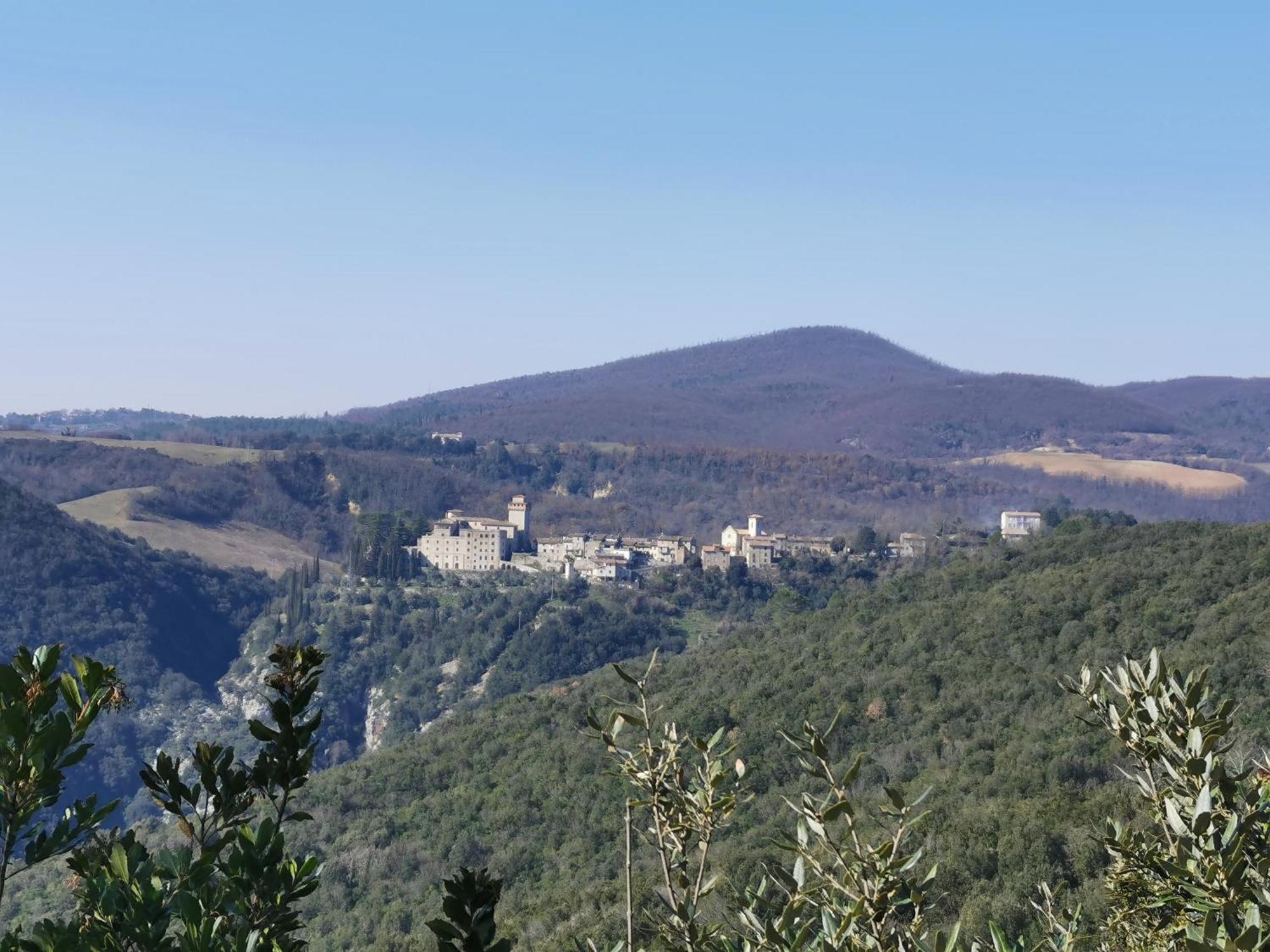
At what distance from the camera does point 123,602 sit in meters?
76.4

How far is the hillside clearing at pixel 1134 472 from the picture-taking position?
5640 inches

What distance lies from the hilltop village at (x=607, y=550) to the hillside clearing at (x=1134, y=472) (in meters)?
56.0

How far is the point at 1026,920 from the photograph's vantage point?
11.1 metres

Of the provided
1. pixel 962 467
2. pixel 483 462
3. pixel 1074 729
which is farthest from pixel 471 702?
pixel 962 467

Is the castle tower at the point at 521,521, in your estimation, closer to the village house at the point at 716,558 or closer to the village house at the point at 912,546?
the village house at the point at 716,558

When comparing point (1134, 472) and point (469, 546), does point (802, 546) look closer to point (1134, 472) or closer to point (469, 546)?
point (469, 546)

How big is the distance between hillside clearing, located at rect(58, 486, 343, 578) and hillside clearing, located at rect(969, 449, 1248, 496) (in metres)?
85.3

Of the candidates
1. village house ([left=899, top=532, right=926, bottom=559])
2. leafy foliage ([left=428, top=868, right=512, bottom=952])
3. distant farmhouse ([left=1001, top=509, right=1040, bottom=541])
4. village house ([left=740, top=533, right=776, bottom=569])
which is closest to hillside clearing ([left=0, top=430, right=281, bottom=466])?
village house ([left=740, top=533, right=776, bottom=569])

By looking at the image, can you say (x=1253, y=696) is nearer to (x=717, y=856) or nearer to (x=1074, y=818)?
(x=1074, y=818)

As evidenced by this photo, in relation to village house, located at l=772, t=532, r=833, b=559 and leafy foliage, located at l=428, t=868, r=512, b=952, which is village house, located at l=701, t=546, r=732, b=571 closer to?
village house, located at l=772, t=532, r=833, b=559

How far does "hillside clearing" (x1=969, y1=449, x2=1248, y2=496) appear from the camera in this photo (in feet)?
470

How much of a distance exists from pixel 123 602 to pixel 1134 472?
105985mm

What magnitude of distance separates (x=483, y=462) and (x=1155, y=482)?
A: 65.9 meters

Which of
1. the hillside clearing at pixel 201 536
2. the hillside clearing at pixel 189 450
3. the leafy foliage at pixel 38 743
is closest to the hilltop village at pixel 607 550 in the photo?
the hillside clearing at pixel 201 536
